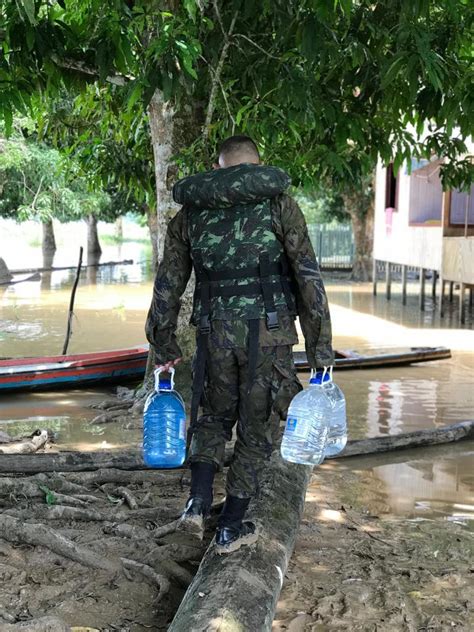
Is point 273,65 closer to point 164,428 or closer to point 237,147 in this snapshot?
point 237,147

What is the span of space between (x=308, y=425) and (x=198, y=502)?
708mm

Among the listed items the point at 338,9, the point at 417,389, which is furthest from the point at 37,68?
the point at 417,389

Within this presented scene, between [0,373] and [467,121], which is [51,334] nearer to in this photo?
[0,373]

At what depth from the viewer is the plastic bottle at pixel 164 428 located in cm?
460

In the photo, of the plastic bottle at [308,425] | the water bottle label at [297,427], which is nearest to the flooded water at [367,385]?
the plastic bottle at [308,425]

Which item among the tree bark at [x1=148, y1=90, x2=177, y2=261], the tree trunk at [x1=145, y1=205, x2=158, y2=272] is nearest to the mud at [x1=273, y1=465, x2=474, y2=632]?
the tree bark at [x1=148, y1=90, x2=177, y2=261]

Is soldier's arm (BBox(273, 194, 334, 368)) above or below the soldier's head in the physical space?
below

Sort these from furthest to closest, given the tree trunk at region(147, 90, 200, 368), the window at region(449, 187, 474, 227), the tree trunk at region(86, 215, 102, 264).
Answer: the tree trunk at region(86, 215, 102, 264), the window at region(449, 187, 474, 227), the tree trunk at region(147, 90, 200, 368)

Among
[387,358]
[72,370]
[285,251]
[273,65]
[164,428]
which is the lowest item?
[387,358]

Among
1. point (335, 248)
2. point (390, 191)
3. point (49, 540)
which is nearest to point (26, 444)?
point (49, 540)

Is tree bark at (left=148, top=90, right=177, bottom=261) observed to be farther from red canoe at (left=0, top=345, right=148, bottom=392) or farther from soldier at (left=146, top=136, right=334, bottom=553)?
soldier at (left=146, top=136, right=334, bottom=553)

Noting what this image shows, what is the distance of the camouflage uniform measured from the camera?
4.26 meters

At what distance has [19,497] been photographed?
5.26 m

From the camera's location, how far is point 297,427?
170 inches
